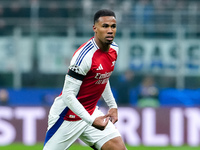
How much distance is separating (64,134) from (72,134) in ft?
0.30

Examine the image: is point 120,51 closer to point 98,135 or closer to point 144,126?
point 144,126

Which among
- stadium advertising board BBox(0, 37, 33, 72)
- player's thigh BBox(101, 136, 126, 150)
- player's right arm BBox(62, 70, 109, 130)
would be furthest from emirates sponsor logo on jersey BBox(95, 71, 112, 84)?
stadium advertising board BBox(0, 37, 33, 72)

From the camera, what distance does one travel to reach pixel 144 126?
484 inches

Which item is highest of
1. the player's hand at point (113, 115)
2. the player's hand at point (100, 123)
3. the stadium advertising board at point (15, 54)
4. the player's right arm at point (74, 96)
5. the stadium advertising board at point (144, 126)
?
the player's right arm at point (74, 96)

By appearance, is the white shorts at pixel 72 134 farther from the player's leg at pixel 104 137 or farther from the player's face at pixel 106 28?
the player's face at pixel 106 28

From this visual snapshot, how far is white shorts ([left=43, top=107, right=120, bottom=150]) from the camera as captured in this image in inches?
233

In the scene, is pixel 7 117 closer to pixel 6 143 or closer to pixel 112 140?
pixel 6 143

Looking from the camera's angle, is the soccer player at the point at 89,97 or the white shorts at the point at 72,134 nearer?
the soccer player at the point at 89,97

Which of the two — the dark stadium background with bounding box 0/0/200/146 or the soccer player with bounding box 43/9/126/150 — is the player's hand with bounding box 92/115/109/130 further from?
→ the dark stadium background with bounding box 0/0/200/146

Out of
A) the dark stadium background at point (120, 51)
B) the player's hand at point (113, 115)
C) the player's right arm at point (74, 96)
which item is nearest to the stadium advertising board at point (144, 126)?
the dark stadium background at point (120, 51)

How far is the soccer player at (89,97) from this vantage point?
18.2 ft

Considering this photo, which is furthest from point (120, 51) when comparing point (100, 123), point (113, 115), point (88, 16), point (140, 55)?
point (100, 123)

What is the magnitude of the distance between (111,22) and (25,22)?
30.5ft

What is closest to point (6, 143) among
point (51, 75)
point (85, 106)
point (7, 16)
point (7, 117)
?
point (7, 117)
